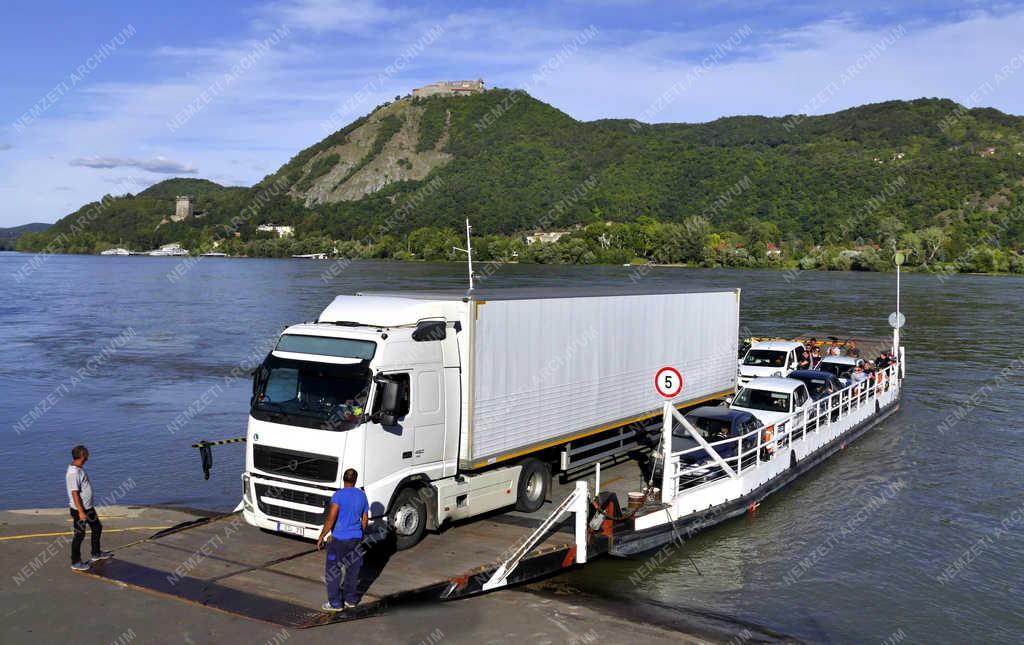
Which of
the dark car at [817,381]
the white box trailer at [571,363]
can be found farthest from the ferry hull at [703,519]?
the white box trailer at [571,363]

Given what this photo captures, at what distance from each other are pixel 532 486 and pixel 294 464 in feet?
13.1

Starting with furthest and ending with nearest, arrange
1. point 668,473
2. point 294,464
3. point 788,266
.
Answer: point 788,266 < point 668,473 < point 294,464

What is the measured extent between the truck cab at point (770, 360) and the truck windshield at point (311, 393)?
16.7 meters

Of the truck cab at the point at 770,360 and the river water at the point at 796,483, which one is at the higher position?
the truck cab at the point at 770,360

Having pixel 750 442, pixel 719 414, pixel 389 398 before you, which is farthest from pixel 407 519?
pixel 750 442

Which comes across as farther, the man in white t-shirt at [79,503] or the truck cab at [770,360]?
the truck cab at [770,360]

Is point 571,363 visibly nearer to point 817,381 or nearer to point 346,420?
point 346,420

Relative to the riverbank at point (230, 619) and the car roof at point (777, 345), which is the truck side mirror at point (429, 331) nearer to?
the riverbank at point (230, 619)

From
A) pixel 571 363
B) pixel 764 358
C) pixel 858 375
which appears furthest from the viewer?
pixel 764 358

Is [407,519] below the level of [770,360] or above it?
below

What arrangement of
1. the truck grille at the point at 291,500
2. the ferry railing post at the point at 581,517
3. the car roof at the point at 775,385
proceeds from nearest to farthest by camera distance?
the truck grille at the point at 291,500 < the ferry railing post at the point at 581,517 < the car roof at the point at 775,385

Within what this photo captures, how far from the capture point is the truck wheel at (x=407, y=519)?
34.4ft

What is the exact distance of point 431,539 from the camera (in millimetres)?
11188

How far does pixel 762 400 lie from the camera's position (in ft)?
61.6
